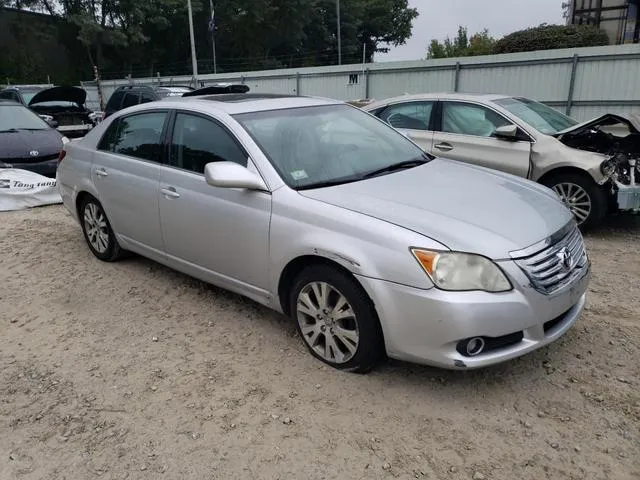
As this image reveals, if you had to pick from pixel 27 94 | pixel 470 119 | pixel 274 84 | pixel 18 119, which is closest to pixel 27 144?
pixel 18 119

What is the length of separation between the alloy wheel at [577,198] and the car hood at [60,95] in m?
10.7

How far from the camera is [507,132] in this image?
6.19 metres

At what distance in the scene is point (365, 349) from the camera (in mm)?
3096

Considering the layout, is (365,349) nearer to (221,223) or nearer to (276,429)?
(276,429)

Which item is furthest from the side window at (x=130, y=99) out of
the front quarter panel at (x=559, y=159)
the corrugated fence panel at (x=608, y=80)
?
the corrugated fence panel at (x=608, y=80)

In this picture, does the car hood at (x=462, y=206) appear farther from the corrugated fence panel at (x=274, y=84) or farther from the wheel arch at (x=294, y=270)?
the corrugated fence panel at (x=274, y=84)

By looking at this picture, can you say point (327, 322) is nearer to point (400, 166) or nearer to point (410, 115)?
point (400, 166)

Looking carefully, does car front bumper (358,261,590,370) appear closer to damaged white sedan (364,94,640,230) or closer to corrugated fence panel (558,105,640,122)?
damaged white sedan (364,94,640,230)

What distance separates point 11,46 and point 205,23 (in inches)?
525

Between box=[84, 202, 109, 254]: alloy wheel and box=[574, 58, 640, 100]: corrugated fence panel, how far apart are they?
439 inches

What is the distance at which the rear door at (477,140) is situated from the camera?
6.27 metres

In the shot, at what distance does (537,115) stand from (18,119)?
8.22 m

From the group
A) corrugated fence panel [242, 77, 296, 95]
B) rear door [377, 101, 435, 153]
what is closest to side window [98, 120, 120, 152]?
rear door [377, 101, 435, 153]

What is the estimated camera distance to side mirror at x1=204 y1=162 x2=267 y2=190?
3404 mm
